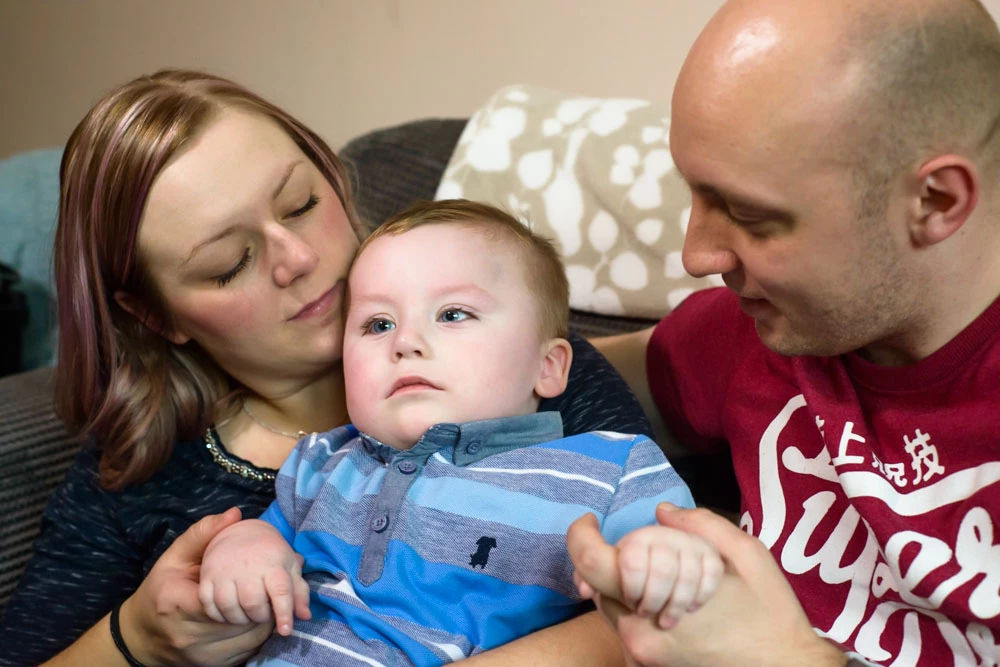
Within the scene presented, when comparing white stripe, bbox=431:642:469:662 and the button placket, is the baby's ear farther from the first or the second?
white stripe, bbox=431:642:469:662

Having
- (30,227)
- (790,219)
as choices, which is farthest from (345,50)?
(790,219)

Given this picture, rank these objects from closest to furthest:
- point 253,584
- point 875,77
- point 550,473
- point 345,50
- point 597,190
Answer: point 875,77 → point 253,584 → point 550,473 → point 597,190 → point 345,50

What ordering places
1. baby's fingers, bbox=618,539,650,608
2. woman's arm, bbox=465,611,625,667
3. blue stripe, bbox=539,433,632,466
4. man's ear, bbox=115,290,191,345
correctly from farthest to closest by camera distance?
man's ear, bbox=115,290,191,345 → blue stripe, bbox=539,433,632,466 → woman's arm, bbox=465,611,625,667 → baby's fingers, bbox=618,539,650,608

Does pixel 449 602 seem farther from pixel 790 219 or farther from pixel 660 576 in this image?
pixel 790 219

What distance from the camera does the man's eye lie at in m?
1.20

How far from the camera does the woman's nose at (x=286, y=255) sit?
126 centimetres

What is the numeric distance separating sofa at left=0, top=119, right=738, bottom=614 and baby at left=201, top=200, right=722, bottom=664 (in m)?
0.41

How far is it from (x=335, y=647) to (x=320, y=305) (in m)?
0.46

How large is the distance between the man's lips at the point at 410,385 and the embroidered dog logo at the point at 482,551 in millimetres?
188

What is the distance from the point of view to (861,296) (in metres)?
0.98

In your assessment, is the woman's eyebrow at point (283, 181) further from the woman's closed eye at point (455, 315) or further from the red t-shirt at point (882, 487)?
the red t-shirt at point (882, 487)

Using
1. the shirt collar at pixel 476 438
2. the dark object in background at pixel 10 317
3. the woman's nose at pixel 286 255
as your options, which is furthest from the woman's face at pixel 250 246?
the dark object in background at pixel 10 317

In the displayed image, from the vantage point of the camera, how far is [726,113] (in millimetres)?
944

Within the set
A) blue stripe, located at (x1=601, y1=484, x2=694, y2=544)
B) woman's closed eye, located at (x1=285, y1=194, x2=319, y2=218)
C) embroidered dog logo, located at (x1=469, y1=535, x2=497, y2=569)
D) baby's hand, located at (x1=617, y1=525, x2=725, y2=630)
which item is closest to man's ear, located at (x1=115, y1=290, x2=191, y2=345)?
woman's closed eye, located at (x1=285, y1=194, x2=319, y2=218)
